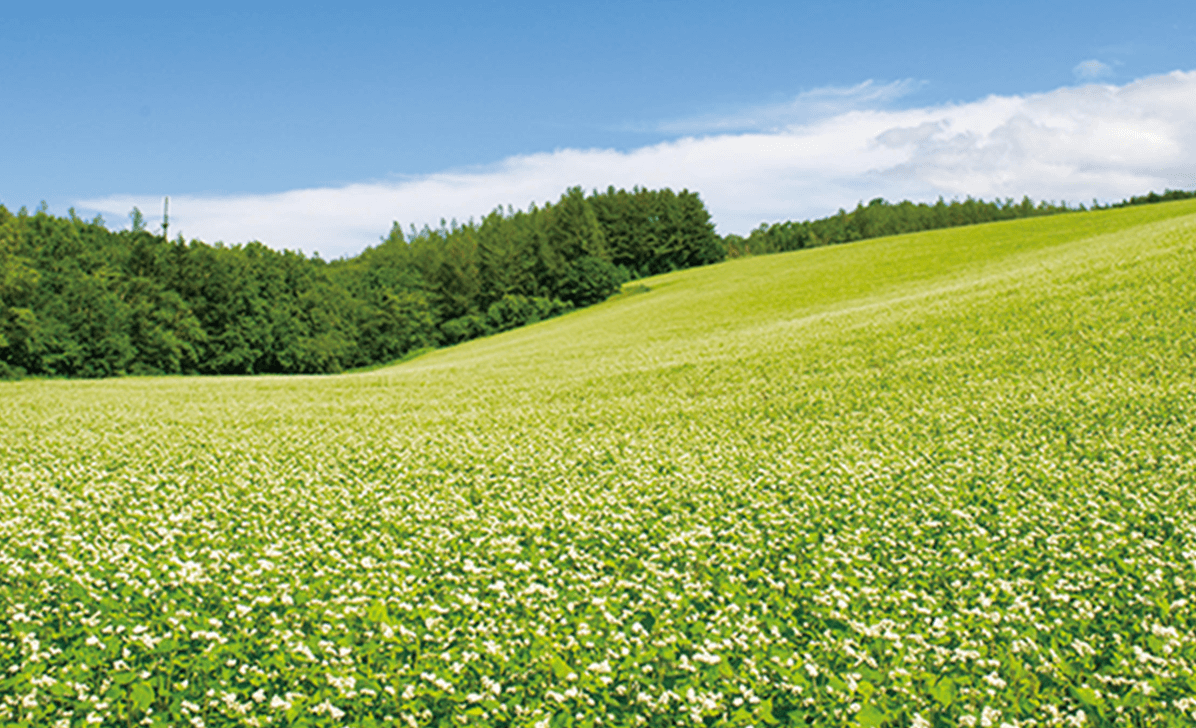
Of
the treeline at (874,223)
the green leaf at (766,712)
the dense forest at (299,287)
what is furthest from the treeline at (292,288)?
the green leaf at (766,712)

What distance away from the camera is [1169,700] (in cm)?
667

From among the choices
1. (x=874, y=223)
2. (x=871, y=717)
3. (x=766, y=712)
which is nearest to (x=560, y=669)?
(x=766, y=712)

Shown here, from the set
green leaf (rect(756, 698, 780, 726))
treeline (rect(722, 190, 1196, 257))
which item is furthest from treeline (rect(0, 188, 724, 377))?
green leaf (rect(756, 698, 780, 726))

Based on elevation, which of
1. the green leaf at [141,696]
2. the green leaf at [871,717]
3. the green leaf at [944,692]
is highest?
the green leaf at [141,696]

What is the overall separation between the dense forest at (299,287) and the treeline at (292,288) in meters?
0.16

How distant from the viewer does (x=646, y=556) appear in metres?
10.4

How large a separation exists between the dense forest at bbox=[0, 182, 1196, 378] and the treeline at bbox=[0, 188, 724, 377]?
0.16 m

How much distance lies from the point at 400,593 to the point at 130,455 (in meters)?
12.9

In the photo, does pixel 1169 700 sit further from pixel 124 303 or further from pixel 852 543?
pixel 124 303

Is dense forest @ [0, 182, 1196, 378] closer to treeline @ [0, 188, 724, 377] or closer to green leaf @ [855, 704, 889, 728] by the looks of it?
treeline @ [0, 188, 724, 377]

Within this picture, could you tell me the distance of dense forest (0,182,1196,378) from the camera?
2542 inches

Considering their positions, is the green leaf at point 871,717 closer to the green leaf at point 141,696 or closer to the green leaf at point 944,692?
the green leaf at point 944,692

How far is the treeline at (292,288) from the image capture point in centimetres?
6450

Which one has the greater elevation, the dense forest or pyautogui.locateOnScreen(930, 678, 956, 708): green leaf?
the dense forest
